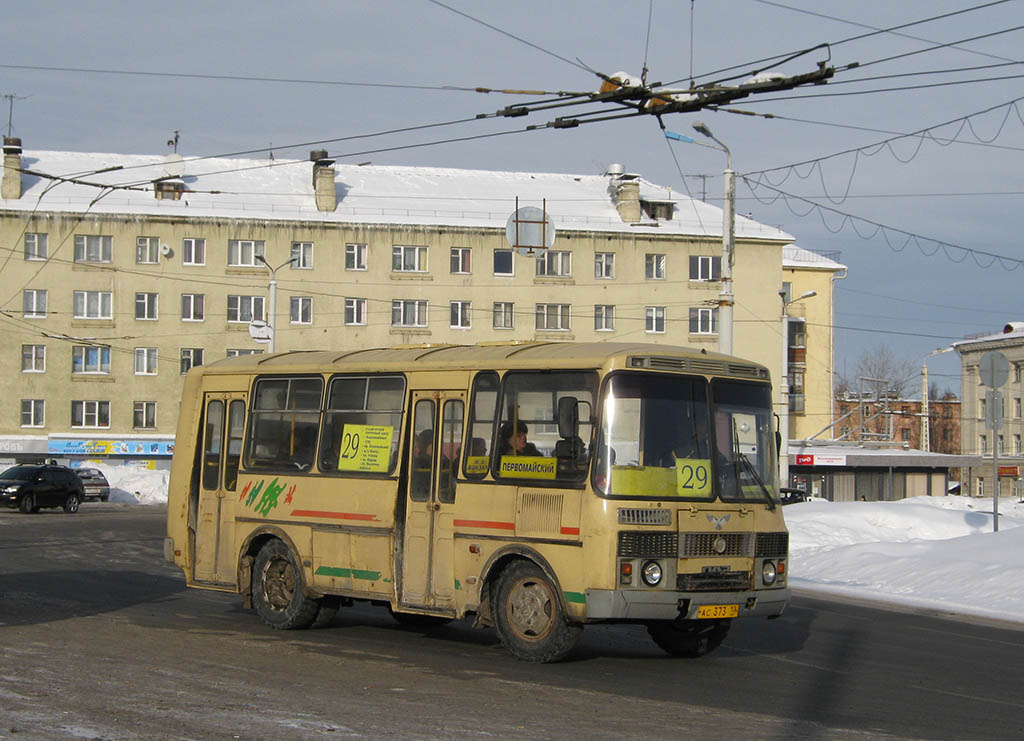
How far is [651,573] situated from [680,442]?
1.19m

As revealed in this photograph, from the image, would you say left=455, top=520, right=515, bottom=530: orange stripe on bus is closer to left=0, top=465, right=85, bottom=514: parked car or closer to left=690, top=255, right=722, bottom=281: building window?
left=0, top=465, right=85, bottom=514: parked car

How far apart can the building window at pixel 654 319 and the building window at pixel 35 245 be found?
3116 cm

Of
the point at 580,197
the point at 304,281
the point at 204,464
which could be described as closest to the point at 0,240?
the point at 304,281

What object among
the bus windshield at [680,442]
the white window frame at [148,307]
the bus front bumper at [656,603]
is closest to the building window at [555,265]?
the white window frame at [148,307]

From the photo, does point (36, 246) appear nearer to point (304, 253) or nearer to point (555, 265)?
point (304, 253)

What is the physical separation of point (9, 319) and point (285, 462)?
58.4 meters

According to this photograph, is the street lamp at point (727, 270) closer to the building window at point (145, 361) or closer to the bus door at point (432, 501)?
the bus door at point (432, 501)

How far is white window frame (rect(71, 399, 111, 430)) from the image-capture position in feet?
226

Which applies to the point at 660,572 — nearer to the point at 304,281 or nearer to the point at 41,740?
the point at 41,740

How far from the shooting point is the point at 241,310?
69.8 meters

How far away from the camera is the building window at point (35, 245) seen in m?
67.9

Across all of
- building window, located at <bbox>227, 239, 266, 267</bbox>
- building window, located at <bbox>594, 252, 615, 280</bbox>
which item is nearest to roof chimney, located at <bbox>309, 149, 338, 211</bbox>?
building window, located at <bbox>227, 239, 266, 267</bbox>

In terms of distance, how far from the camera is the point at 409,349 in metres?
14.0

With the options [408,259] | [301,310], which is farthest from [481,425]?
[408,259]
